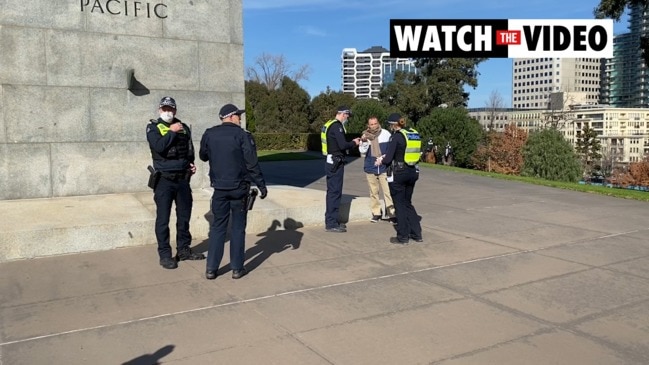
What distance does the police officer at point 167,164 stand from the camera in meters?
5.87

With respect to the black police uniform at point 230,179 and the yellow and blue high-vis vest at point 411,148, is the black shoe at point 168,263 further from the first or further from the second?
the yellow and blue high-vis vest at point 411,148

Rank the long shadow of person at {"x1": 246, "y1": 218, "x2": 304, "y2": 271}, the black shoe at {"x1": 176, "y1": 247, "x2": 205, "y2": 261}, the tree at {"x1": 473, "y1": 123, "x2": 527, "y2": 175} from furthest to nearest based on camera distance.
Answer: the tree at {"x1": 473, "y1": 123, "x2": 527, "y2": 175} → the long shadow of person at {"x1": 246, "y1": 218, "x2": 304, "y2": 271} → the black shoe at {"x1": 176, "y1": 247, "x2": 205, "y2": 261}

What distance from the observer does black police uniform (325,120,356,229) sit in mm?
8008

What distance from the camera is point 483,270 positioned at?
6008mm

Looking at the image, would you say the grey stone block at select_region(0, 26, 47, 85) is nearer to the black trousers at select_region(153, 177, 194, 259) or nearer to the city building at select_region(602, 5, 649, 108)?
the black trousers at select_region(153, 177, 194, 259)

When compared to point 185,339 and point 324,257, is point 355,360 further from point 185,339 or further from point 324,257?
point 324,257

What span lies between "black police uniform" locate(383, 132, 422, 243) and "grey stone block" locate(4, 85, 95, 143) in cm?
451

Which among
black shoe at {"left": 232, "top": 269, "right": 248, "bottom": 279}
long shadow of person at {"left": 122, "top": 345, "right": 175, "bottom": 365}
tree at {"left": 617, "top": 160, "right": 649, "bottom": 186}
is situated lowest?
tree at {"left": 617, "top": 160, "right": 649, "bottom": 186}

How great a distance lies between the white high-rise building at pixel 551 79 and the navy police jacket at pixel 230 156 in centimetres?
15829

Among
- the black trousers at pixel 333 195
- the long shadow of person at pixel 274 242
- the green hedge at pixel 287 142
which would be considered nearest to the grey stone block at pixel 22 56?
the long shadow of person at pixel 274 242

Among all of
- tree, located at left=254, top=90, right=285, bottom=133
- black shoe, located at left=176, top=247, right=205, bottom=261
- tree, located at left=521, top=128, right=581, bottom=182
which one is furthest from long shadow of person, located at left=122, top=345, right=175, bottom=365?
tree, located at left=254, top=90, right=285, bottom=133

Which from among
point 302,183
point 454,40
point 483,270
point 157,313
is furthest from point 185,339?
point 454,40

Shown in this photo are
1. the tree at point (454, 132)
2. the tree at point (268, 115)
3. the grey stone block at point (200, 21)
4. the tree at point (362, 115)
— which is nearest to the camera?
the grey stone block at point (200, 21)

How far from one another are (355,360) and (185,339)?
127 cm
